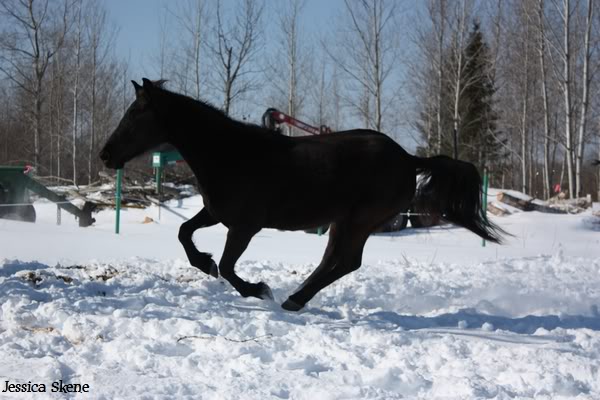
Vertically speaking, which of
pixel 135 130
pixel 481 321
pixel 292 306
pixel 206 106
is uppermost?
pixel 206 106

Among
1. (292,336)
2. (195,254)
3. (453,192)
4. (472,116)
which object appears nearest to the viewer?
(292,336)

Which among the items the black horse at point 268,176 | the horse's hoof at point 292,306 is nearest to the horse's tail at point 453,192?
the black horse at point 268,176

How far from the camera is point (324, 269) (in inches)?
179

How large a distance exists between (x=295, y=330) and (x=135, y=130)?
1.86 m

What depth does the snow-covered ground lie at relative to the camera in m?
2.64

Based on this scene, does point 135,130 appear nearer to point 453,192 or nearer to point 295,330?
point 295,330

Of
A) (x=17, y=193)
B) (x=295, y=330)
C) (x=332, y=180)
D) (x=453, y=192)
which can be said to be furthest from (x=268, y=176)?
(x=17, y=193)

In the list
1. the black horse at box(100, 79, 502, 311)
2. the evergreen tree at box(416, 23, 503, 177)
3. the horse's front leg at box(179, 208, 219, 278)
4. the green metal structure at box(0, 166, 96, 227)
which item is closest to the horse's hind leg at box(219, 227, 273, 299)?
the black horse at box(100, 79, 502, 311)

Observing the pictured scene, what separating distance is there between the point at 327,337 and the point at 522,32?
Answer: 2461 cm

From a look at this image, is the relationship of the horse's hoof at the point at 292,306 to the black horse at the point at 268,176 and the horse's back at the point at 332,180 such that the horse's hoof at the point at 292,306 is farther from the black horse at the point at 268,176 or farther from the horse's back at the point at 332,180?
the horse's back at the point at 332,180

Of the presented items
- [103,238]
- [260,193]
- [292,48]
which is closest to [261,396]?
[260,193]

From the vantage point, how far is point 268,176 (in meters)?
4.33

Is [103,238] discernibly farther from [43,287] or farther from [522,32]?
A: [522,32]

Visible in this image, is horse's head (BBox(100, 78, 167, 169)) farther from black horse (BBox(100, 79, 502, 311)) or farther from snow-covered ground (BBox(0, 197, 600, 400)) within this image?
snow-covered ground (BBox(0, 197, 600, 400))
